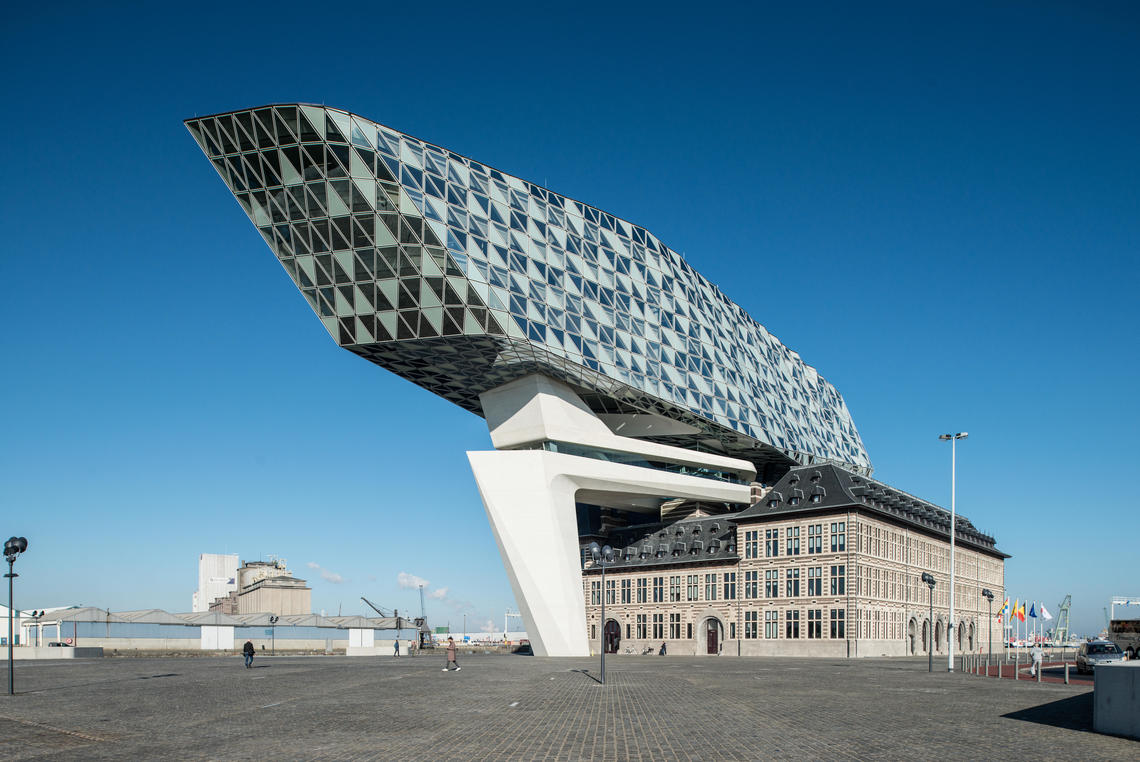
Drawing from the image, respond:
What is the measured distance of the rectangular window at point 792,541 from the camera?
81.1 metres

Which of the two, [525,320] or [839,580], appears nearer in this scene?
[525,320]

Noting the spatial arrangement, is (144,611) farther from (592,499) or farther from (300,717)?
(300,717)

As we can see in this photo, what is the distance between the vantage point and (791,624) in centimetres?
7981

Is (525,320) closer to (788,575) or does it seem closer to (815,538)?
(815,538)

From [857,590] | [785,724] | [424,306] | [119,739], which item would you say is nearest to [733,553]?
[857,590]

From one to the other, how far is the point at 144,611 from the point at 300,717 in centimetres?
7959

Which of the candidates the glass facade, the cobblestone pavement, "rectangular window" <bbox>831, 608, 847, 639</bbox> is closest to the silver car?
the cobblestone pavement

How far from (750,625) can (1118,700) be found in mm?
66283

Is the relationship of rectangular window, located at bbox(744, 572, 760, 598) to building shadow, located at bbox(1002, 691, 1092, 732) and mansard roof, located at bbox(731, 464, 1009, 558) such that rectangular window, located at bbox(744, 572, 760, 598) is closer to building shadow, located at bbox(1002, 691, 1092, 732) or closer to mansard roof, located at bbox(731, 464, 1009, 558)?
mansard roof, located at bbox(731, 464, 1009, 558)

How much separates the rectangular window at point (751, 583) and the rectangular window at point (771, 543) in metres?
2.15

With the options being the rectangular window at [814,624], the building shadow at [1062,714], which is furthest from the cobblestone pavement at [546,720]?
the rectangular window at [814,624]

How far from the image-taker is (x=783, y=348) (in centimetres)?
10500

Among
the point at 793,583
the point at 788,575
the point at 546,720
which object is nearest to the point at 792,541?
the point at 788,575

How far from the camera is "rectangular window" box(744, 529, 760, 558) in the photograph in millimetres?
83875
